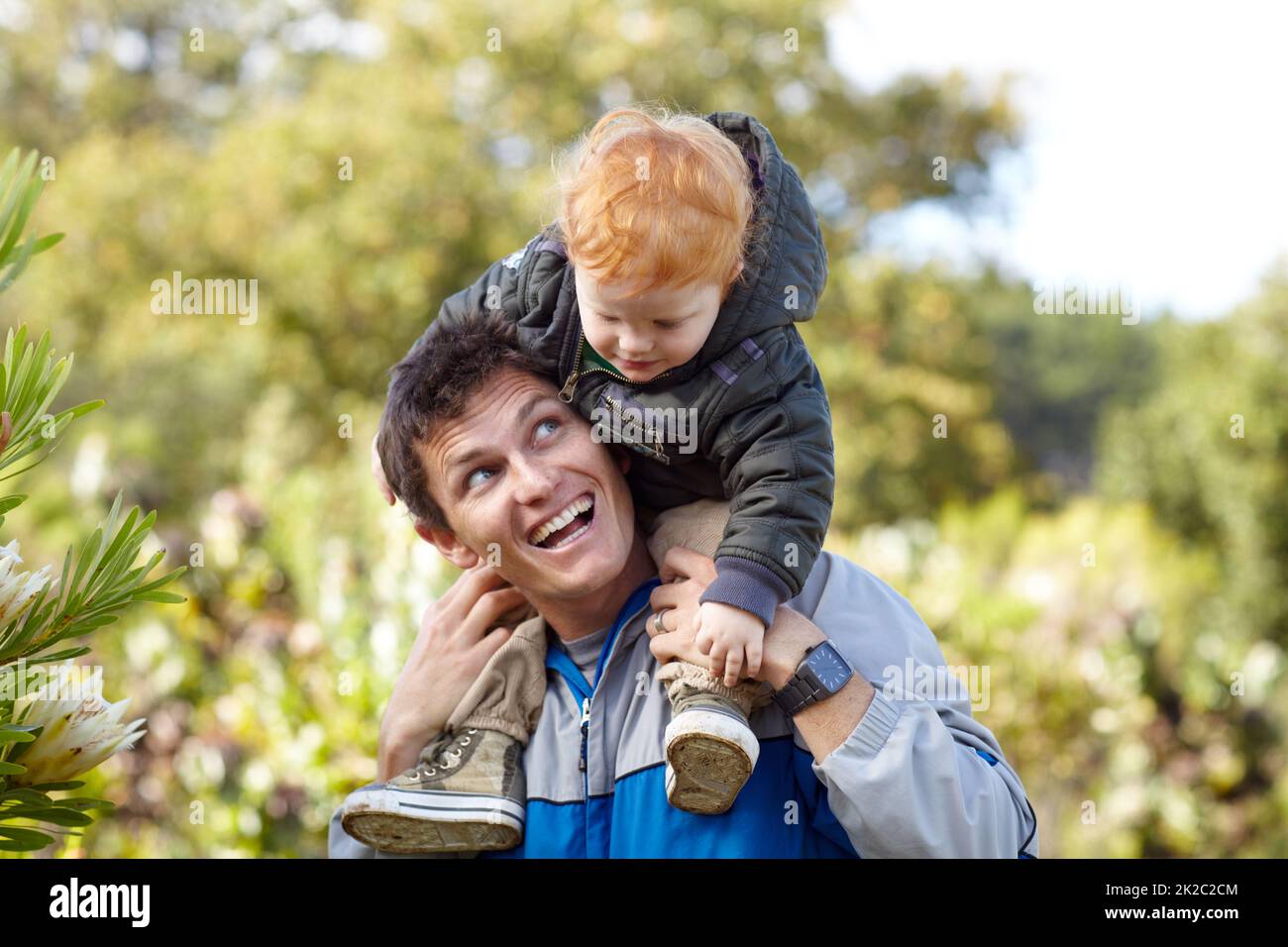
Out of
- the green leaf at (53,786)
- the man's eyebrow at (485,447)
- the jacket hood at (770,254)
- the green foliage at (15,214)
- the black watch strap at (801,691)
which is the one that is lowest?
the green leaf at (53,786)

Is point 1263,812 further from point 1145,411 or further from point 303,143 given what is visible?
point 303,143

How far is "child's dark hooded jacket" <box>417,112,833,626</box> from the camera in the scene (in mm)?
2189

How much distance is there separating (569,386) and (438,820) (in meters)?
0.84

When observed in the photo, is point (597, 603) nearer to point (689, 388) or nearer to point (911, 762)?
point (689, 388)

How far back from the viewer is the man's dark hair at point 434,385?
7.97 feet

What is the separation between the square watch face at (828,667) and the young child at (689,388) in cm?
10

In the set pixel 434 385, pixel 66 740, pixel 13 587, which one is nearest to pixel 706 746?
pixel 434 385

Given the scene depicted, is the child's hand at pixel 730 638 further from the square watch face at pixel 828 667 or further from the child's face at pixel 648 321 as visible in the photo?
the child's face at pixel 648 321

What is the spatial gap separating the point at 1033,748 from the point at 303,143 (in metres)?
9.38

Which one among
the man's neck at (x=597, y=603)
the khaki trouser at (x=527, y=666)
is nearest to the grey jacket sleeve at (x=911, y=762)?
the khaki trouser at (x=527, y=666)

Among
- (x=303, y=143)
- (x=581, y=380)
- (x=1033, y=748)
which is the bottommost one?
(x=1033, y=748)

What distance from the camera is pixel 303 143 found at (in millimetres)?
12539
